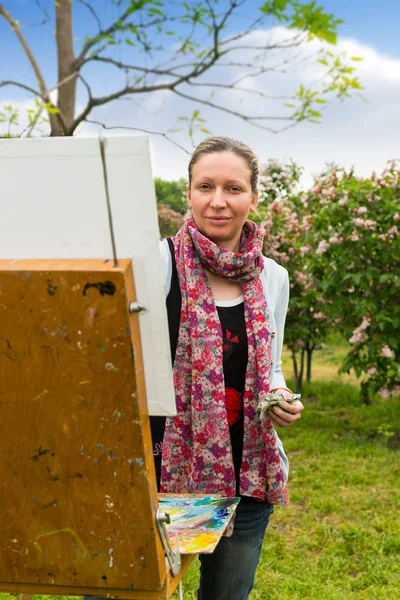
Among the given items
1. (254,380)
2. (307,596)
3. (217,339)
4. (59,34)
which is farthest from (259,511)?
(59,34)

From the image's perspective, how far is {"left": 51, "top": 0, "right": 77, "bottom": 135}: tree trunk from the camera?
15.8ft

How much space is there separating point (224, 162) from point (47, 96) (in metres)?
2.82

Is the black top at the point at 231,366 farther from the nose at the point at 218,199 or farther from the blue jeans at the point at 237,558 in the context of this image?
the nose at the point at 218,199

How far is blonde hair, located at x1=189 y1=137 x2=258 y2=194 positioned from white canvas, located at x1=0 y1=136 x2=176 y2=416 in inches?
36.6

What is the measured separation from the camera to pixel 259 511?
1971 mm

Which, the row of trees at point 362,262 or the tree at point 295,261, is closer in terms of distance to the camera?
the row of trees at point 362,262

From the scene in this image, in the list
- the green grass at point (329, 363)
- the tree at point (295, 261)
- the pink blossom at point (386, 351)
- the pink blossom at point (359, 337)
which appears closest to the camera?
the pink blossom at point (386, 351)

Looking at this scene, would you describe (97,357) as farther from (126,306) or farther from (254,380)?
(254,380)

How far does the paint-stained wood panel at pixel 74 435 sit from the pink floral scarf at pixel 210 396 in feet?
2.25

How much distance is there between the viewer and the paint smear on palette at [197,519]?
134 centimetres

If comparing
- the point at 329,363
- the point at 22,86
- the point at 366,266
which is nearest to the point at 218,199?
the point at 22,86

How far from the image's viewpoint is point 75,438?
1140 millimetres

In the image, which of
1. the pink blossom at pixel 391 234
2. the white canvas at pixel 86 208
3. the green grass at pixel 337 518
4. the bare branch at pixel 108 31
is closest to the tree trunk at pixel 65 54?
the bare branch at pixel 108 31

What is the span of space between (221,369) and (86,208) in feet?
2.91
